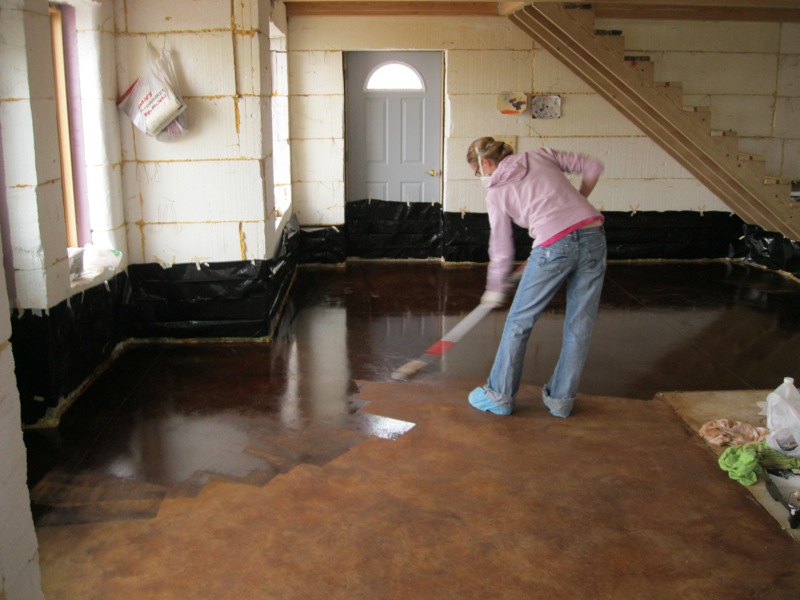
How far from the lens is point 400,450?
3.73 meters

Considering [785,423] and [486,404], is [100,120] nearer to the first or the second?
[486,404]

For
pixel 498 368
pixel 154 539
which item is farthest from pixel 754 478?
pixel 154 539

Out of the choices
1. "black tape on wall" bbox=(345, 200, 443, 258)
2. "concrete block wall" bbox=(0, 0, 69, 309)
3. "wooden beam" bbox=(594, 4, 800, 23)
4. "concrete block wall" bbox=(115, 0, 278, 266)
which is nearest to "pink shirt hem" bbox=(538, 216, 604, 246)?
"concrete block wall" bbox=(115, 0, 278, 266)

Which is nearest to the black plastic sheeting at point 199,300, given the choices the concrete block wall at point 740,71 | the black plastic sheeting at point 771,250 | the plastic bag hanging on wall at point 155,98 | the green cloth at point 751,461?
the plastic bag hanging on wall at point 155,98

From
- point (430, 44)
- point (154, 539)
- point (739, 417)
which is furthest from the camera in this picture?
point (430, 44)

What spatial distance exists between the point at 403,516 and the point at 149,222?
306 cm

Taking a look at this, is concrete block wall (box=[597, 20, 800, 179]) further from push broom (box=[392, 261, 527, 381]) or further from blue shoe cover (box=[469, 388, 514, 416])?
blue shoe cover (box=[469, 388, 514, 416])

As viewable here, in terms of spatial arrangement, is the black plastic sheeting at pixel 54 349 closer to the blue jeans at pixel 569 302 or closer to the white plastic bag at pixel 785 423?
the blue jeans at pixel 569 302

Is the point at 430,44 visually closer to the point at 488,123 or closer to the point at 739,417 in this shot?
the point at 488,123

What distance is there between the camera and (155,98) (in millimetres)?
4941

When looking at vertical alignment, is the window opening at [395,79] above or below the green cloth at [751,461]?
above

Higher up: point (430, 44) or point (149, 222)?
point (430, 44)

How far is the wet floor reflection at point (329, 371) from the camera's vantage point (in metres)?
3.56

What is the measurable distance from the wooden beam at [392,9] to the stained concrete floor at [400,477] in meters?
3.32
